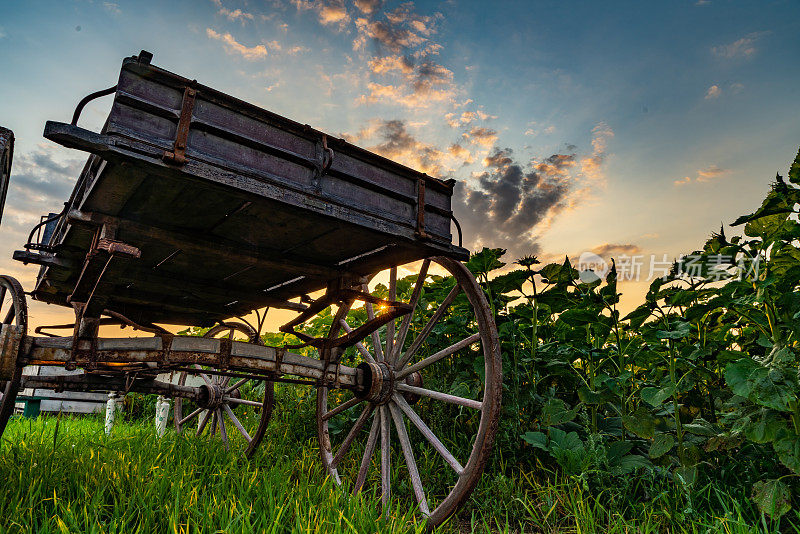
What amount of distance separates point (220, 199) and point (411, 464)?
6.41ft

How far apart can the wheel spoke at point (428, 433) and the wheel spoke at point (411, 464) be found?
67mm

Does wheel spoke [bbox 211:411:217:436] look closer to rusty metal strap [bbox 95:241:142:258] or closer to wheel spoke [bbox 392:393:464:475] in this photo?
wheel spoke [bbox 392:393:464:475]

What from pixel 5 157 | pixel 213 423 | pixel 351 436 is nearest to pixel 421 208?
pixel 351 436

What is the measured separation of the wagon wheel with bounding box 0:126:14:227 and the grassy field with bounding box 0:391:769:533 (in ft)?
4.78

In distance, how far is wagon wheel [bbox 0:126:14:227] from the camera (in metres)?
2.46

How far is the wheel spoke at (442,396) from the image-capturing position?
2.87 meters

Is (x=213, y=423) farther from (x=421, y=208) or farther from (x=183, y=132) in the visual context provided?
(x=183, y=132)

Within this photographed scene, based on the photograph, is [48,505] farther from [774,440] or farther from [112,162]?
[774,440]

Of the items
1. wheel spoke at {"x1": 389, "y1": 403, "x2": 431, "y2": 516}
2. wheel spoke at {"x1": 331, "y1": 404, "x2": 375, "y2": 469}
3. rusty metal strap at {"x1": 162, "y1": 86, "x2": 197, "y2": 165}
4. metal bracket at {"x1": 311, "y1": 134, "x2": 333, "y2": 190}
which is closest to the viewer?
rusty metal strap at {"x1": 162, "y1": 86, "x2": 197, "y2": 165}

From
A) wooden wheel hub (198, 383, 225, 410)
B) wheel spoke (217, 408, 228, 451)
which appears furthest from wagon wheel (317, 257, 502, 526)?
wooden wheel hub (198, 383, 225, 410)

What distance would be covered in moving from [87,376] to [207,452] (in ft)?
3.48

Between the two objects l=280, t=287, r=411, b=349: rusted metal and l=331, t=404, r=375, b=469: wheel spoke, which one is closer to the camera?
l=280, t=287, r=411, b=349: rusted metal

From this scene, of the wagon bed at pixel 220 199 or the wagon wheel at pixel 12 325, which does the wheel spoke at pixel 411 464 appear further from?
the wagon wheel at pixel 12 325

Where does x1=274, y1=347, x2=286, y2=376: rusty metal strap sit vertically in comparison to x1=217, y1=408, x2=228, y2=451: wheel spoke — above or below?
above
